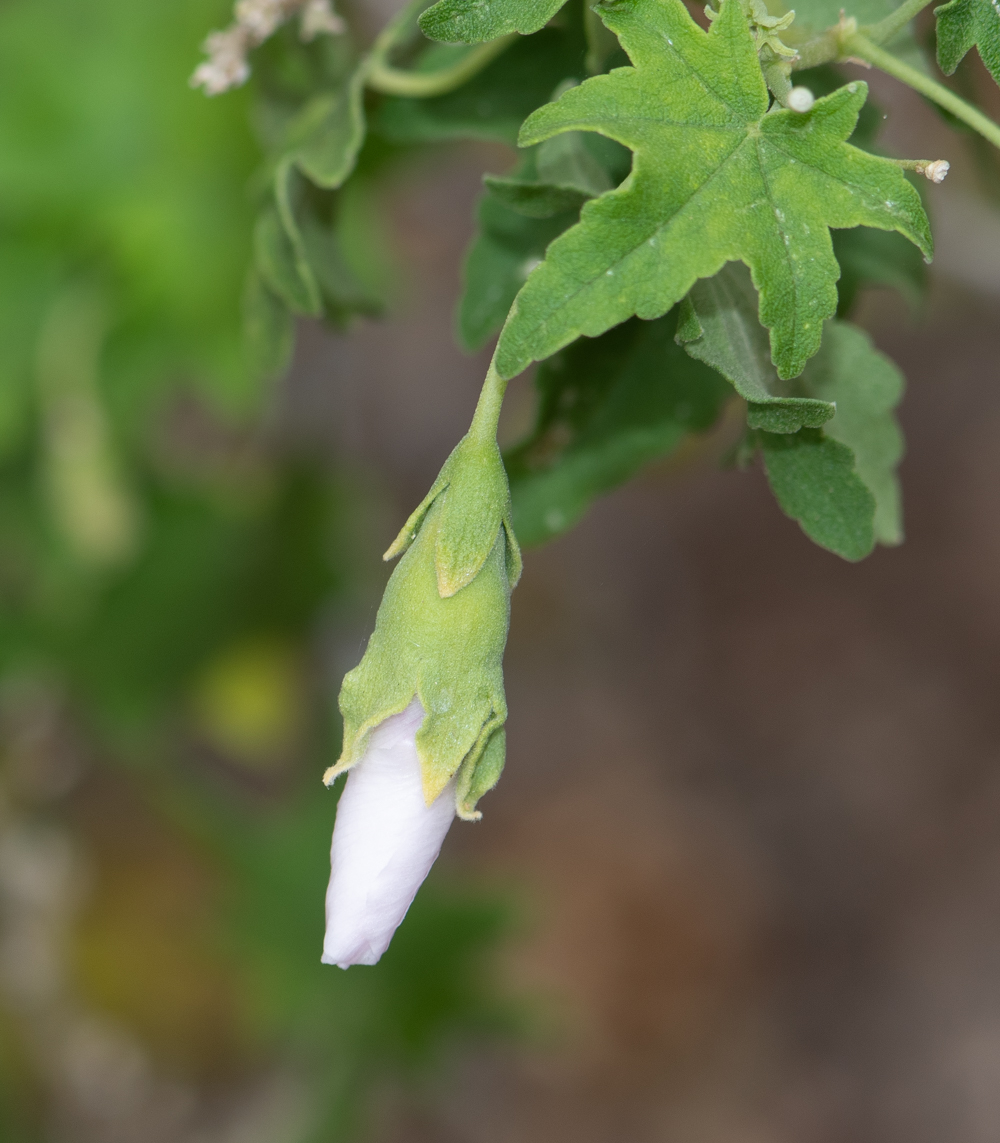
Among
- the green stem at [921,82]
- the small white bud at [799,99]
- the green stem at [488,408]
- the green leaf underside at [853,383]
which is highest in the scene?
the small white bud at [799,99]

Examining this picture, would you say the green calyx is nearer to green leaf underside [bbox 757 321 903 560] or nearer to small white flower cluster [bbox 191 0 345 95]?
green leaf underside [bbox 757 321 903 560]

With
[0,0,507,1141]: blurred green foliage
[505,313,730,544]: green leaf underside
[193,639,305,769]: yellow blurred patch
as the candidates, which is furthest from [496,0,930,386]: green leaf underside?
[193,639,305,769]: yellow blurred patch

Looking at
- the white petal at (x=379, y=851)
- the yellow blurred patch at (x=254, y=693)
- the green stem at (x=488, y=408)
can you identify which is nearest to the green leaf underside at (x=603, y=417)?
the green stem at (x=488, y=408)

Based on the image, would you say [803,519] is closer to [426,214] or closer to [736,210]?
[736,210]

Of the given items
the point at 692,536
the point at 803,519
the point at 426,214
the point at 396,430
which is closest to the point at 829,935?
the point at 692,536

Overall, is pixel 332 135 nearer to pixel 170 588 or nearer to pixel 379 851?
pixel 379 851

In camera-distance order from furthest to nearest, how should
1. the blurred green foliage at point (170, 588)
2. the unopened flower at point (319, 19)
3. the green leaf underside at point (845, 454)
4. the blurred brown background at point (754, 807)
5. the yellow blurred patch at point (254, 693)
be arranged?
the blurred brown background at point (754, 807) → the yellow blurred patch at point (254, 693) → the blurred green foliage at point (170, 588) → the unopened flower at point (319, 19) → the green leaf underside at point (845, 454)

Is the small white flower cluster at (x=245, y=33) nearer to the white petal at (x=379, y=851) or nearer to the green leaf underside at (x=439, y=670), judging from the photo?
the green leaf underside at (x=439, y=670)
